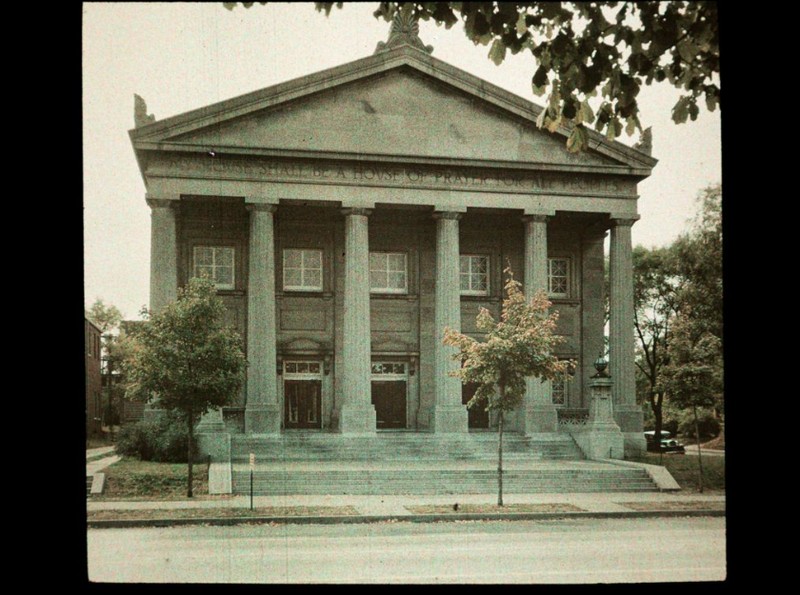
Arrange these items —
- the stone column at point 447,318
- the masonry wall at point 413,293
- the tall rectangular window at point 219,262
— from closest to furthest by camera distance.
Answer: the tall rectangular window at point 219,262 → the stone column at point 447,318 → the masonry wall at point 413,293

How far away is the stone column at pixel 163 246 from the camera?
25.2 meters

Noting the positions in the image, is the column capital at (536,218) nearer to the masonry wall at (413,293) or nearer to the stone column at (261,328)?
the masonry wall at (413,293)

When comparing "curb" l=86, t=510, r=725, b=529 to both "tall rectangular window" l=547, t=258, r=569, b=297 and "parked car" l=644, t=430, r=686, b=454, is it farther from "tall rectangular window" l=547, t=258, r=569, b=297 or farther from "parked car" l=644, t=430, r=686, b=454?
"tall rectangular window" l=547, t=258, r=569, b=297

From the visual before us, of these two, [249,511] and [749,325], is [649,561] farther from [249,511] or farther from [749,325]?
[249,511]

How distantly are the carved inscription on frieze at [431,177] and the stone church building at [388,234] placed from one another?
5cm

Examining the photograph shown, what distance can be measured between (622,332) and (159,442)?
1667 cm

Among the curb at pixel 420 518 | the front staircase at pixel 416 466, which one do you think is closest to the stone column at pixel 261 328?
the front staircase at pixel 416 466

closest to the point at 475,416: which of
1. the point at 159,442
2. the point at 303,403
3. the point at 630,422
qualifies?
the point at 630,422

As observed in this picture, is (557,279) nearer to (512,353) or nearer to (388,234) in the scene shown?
(388,234)

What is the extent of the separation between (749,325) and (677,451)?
56.1 feet

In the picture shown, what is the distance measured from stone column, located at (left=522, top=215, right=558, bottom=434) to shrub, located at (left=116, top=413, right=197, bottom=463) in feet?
43.1

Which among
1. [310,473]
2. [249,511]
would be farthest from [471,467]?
[249,511]

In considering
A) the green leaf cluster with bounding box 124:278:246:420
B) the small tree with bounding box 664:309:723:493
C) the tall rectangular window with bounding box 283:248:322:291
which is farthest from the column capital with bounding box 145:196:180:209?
the small tree with bounding box 664:309:723:493

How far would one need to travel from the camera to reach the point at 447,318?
30531mm
